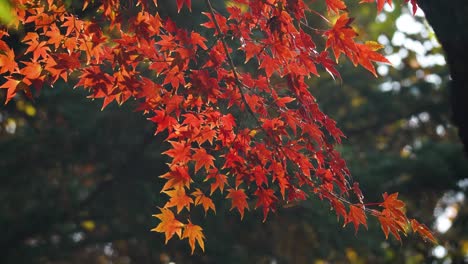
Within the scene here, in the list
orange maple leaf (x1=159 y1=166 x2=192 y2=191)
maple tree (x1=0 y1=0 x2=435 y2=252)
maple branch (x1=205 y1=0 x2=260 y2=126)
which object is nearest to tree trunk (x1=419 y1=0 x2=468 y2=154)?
maple tree (x1=0 y1=0 x2=435 y2=252)

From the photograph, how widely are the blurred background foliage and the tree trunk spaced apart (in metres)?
3.08

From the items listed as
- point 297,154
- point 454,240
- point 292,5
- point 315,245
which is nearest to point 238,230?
point 315,245

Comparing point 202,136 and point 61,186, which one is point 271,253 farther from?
point 202,136

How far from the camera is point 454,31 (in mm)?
2373

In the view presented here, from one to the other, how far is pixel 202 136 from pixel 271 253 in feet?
16.6

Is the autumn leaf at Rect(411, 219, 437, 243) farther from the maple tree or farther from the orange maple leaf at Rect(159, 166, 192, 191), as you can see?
the orange maple leaf at Rect(159, 166, 192, 191)

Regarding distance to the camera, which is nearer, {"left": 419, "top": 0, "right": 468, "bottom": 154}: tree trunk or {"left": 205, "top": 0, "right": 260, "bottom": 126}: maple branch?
{"left": 419, "top": 0, "right": 468, "bottom": 154}: tree trunk

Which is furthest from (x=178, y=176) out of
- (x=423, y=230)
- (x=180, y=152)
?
(x=423, y=230)

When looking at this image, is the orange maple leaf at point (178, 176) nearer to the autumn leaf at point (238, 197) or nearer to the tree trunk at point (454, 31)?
the autumn leaf at point (238, 197)

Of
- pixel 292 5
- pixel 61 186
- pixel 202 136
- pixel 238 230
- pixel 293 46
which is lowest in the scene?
pixel 61 186

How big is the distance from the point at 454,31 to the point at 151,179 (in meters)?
4.82

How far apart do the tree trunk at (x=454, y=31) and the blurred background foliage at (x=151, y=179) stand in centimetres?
308

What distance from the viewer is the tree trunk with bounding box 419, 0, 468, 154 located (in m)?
2.35

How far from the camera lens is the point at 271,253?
7.56 metres
